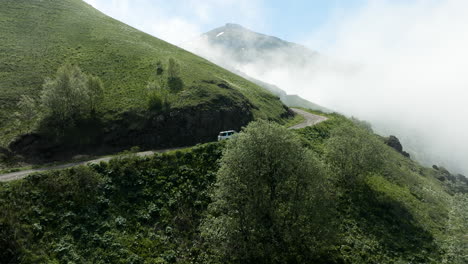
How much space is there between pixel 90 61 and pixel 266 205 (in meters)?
69.9

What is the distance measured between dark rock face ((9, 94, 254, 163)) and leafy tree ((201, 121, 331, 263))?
1025 inches

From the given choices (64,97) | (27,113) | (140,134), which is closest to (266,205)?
(140,134)

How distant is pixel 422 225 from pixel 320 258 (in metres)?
21.1

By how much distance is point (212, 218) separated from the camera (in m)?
30.9

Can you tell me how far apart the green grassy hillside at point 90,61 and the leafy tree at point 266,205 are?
31940 mm

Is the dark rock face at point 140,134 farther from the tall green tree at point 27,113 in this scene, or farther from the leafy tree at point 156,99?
the tall green tree at point 27,113

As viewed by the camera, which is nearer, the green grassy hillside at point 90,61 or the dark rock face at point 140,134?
the dark rock face at point 140,134

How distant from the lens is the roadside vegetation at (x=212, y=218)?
92.6ft

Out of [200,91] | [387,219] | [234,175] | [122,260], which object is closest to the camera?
[122,260]

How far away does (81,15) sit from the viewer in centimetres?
11075

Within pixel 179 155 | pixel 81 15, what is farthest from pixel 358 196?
pixel 81 15

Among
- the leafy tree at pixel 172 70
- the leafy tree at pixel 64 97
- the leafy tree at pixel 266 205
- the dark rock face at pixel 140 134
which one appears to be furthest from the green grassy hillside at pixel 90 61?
the leafy tree at pixel 266 205

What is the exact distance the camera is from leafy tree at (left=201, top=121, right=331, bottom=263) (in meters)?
30.3

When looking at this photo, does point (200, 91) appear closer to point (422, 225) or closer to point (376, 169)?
point (376, 169)
